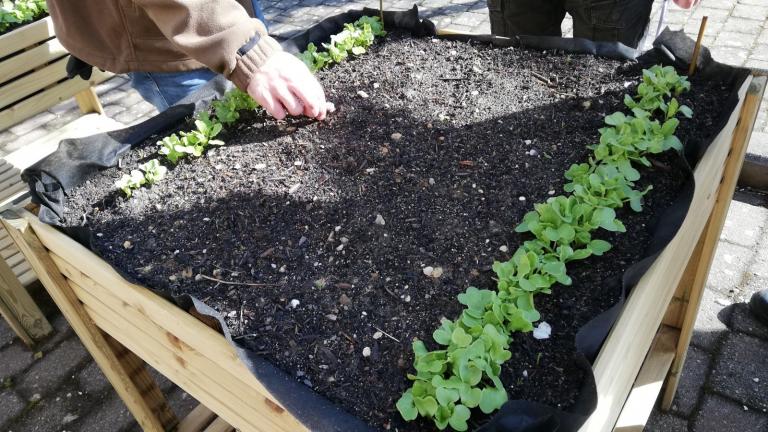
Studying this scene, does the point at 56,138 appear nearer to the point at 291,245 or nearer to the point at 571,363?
the point at 291,245

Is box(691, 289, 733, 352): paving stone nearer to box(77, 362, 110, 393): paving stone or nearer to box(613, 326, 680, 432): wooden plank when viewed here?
box(613, 326, 680, 432): wooden plank

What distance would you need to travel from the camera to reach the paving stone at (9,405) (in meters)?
2.38

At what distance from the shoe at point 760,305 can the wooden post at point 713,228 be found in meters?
0.54

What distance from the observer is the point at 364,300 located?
1233mm

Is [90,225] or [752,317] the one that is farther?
[752,317]

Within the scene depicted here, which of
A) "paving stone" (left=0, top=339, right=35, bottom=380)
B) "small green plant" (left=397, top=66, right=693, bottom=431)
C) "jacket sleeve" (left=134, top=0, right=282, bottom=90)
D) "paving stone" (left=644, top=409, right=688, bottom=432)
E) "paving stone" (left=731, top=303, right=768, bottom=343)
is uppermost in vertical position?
"jacket sleeve" (left=134, top=0, right=282, bottom=90)

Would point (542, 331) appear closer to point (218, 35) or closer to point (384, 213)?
point (384, 213)

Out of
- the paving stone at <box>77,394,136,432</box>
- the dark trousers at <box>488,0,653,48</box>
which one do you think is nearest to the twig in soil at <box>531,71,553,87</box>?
the dark trousers at <box>488,0,653,48</box>

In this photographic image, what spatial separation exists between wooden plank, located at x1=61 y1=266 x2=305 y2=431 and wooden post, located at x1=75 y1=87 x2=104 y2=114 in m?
1.93

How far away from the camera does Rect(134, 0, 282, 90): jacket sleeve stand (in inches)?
58.9

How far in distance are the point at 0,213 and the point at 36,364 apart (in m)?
1.35

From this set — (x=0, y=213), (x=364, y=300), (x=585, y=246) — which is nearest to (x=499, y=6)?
(x=585, y=246)

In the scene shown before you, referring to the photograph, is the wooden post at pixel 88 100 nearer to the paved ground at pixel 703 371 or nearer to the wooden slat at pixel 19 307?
the wooden slat at pixel 19 307

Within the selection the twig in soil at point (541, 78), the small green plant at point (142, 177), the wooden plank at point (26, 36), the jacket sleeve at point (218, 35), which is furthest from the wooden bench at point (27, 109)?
the twig in soil at point (541, 78)
